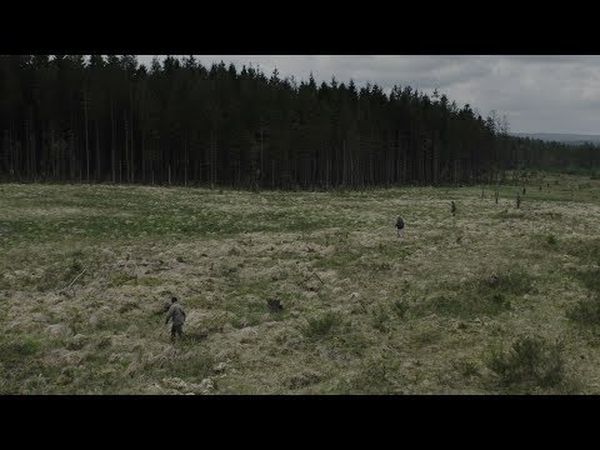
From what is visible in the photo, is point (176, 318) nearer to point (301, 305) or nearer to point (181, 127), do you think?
point (301, 305)

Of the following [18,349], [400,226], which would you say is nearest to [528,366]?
[18,349]

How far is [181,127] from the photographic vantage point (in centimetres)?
7694

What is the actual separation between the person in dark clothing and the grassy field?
1.28ft

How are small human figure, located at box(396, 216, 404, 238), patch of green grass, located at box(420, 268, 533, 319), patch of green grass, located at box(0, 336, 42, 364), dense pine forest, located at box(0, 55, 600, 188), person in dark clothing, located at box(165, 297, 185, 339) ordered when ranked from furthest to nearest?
dense pine forest, located at box(0, 55, 600, 188) < small human figure, located at box(396, 216, 404, 238) < patch of green grass, located at box(420, 268, 533, 319) < person in dark clothing, located at box(165, 297, 185, 339) < patch of green grass, located at box(0, 336, 42, 364)

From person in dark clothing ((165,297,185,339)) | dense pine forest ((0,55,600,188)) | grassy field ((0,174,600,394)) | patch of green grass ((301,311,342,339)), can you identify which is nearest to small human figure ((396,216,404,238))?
grassy field ((0,174,600,394))

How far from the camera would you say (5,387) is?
14297mm

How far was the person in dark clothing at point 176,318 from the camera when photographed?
56.4 feet

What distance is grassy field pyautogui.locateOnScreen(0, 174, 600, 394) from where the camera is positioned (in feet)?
47.8

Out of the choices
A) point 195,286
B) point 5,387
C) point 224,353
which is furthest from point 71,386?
point 195,286

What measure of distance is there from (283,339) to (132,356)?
455 cm

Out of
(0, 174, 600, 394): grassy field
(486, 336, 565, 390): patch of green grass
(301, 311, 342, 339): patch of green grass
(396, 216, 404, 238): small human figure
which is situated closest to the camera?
(486, 336, 565, 390): patch of green grass

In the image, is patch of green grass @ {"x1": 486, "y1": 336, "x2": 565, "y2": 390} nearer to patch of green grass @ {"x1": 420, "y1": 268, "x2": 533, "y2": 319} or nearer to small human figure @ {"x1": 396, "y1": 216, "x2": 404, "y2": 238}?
patch of green grass @ {"x1": 420, "y1": 268, "x2": 533, "y2": 319}

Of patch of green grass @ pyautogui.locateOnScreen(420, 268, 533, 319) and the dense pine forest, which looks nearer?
patch of green grass @ pyautogui.locateOnScreen(420, 268, 533, 319)
